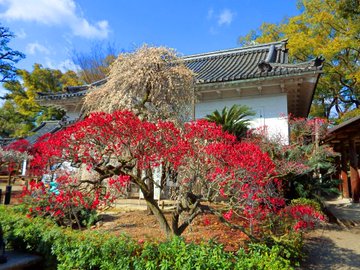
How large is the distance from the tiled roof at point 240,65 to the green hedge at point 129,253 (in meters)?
6.31

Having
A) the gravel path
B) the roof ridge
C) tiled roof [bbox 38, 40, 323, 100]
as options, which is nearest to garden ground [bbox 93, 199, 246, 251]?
the gravel path

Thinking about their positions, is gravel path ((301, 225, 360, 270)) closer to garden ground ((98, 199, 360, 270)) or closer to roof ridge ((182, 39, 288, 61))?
garden ground ((98, 199, 360, 270))

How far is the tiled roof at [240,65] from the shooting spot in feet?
32.3

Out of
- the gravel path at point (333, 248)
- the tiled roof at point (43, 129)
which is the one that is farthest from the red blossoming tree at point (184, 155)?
the tiled roof at point (43, 129)

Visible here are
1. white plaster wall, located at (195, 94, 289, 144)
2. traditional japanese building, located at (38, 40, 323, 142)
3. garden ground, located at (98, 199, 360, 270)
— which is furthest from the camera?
white plaster wall, located at (195, 94, 289, 144)

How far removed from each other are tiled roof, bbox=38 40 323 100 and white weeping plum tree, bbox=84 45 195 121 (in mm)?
2663

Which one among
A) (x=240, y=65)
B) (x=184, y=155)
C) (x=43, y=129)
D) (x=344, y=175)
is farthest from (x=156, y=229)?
(x=43, y=129)

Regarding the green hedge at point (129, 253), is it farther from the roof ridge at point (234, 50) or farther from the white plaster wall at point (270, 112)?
the roof ridge at point (234, 50)

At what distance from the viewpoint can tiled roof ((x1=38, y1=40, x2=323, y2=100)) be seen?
32.3 feet

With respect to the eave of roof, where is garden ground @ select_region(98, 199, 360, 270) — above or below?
below

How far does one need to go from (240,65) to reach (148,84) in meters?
7.66

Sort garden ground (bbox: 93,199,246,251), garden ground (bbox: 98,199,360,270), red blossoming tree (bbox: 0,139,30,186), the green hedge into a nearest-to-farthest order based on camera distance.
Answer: the green hedge → garden ground (bbox: 98,199,360,270) → garden ground (bbox: 93,199,246,251) → red blossoming tree (bbox: 0,139,30,186)

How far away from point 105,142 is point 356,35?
20.4 meters

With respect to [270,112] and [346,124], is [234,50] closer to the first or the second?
[270,112]
